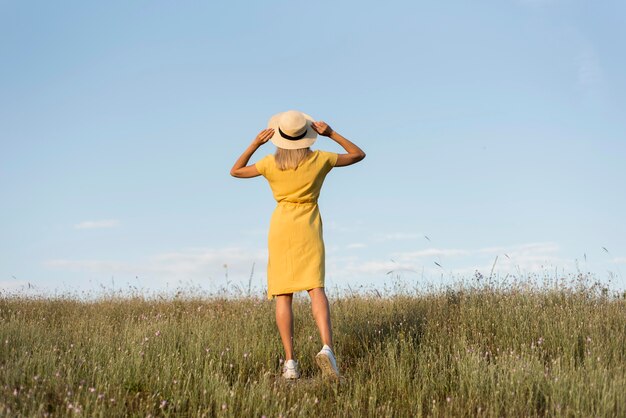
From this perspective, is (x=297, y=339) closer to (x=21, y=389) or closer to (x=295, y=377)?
(x=295, y=377)

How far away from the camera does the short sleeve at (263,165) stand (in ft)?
20.6

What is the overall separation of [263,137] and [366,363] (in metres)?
2.65

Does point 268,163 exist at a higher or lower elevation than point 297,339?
higher

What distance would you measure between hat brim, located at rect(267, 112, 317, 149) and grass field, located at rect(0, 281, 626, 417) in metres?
2.20

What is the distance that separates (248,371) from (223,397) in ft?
5.73

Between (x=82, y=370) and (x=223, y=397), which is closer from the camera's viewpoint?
(x=223, y=397)

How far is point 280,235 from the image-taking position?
6184 millimetres

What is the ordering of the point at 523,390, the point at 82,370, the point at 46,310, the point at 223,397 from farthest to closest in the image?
the point at 46,310, the point at 82,370, the point at 523,390, the point at 223,397

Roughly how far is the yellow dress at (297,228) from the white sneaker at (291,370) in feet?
2.41

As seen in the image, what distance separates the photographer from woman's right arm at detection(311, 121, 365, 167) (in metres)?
6.26

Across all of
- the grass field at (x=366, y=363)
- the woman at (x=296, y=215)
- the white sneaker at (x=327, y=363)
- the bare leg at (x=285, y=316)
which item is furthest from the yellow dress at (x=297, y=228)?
the grass field at (x=366, y=363)

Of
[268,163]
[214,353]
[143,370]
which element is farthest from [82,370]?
[268,163]

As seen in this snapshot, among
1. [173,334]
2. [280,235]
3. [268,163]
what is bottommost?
[173,334]

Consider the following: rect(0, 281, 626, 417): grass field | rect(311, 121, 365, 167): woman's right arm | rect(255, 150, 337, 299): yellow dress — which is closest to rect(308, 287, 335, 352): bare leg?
rect(255, 150, 337, 299): yellow dress
